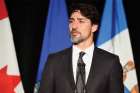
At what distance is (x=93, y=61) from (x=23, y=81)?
150 centimetres

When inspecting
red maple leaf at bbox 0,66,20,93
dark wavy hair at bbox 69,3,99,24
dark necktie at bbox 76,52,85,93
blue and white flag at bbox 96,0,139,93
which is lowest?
red maple leaf at bbox 0,66,20,93

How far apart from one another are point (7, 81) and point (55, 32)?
1.96ft

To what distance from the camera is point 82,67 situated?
6.77 ft

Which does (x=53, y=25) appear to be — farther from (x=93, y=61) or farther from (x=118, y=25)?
(x=93, y=61)

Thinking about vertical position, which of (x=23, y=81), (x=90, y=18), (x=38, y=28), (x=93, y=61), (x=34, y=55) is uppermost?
(x=90, y=18)

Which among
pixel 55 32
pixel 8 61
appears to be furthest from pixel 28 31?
pixel 8 61

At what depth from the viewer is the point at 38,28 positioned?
3.46 meters

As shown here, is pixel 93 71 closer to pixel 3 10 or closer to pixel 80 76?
pixel 80 76

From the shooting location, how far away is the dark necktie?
2.00 metres

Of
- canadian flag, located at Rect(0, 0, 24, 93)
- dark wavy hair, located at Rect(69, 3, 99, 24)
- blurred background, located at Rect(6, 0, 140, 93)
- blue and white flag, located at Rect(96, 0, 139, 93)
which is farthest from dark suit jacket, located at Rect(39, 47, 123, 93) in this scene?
blurred background, located at Rect(6, 0, 140, 93)

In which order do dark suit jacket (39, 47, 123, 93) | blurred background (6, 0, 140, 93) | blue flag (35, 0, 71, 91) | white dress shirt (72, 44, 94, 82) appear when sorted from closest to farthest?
dark suit jacket (39, 47, 123, 93) < white dress shirt (72, 44, 94, 82) < blue flag (35, 0, 71, 91) < blurred background (6, 0, 140, 93)

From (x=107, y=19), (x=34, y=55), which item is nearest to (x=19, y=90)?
(x=34, y=55)

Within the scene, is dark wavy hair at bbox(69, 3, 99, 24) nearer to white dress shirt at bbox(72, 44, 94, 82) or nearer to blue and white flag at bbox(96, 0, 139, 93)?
white dress shirt at bbox(72, 44, 94, 82)

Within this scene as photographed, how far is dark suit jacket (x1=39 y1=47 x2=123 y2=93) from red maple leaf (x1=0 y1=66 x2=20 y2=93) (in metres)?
1.10
